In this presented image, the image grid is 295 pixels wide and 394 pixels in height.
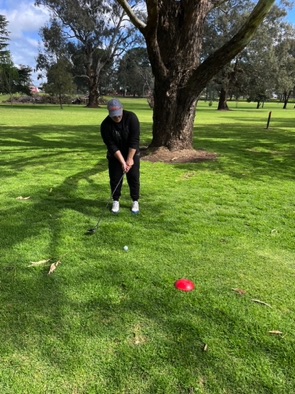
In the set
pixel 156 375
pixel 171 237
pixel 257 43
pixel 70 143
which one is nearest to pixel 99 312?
pixel 156 375

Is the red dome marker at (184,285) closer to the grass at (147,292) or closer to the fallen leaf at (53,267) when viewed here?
the grass at (147,292)

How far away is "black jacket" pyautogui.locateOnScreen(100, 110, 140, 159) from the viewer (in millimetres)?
4980

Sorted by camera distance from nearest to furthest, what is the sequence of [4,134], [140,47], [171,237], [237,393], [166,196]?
[237,393] < [171,237] < [166,196] < [4,134] < [140,47]

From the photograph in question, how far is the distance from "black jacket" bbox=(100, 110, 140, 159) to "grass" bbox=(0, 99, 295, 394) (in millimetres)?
1025

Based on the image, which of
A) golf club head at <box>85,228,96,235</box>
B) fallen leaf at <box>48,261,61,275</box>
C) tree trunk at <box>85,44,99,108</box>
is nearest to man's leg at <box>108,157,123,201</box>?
golf club head at <box>85,228,96,235</box>

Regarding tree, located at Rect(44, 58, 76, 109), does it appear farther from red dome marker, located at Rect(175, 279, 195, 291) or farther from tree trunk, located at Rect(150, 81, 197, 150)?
red dome marker, located at Rect(175, 279, 195, 291)

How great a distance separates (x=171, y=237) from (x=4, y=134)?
11.6 m

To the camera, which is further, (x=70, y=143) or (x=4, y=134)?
(x=4, y=134)

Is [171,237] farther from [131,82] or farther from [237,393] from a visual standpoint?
[131,82]

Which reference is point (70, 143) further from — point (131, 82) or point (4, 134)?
point (131, 82)

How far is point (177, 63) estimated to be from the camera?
9078 millimetres

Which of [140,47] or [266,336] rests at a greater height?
[140,47]

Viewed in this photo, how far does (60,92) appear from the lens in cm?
4431

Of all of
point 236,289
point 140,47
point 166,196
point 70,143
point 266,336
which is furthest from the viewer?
point 140,47
